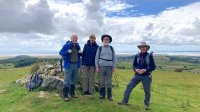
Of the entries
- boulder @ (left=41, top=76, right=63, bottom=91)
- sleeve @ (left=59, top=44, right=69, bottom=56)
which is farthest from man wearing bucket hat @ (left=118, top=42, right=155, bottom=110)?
boulder @ (left=41, top=76, right=63, bottom=91)

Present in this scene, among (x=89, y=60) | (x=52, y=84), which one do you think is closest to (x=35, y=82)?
(x=52, y=84)

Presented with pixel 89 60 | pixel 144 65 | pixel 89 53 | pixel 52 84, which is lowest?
pixel 52 84

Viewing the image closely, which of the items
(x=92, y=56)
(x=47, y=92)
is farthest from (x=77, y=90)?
(x=92, y=56)

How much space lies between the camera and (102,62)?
56.0 feet

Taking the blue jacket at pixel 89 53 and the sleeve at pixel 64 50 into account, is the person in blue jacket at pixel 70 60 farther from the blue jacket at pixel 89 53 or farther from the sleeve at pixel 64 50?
the blue jacket at pixel 89 53

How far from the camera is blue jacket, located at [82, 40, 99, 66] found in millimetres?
17578

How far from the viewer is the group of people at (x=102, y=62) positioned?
16750 mm

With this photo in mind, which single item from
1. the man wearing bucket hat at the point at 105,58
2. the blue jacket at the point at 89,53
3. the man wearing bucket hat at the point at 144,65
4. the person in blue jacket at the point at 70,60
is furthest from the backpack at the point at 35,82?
the man wearing bucket hat at the point at 144,65

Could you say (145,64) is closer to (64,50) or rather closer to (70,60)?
(70,60)

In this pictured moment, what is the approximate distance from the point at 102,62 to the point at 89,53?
108 centimetres

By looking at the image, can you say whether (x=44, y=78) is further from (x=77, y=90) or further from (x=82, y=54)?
(x=82, y=54)

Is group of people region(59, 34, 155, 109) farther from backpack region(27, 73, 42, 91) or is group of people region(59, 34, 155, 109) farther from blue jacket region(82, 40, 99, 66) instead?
backpack region(27, 73, 42, 91)

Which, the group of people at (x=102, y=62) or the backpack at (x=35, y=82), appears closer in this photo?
the group of people at (x=102, y=62)

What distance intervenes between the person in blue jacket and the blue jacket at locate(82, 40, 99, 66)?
0.45m
